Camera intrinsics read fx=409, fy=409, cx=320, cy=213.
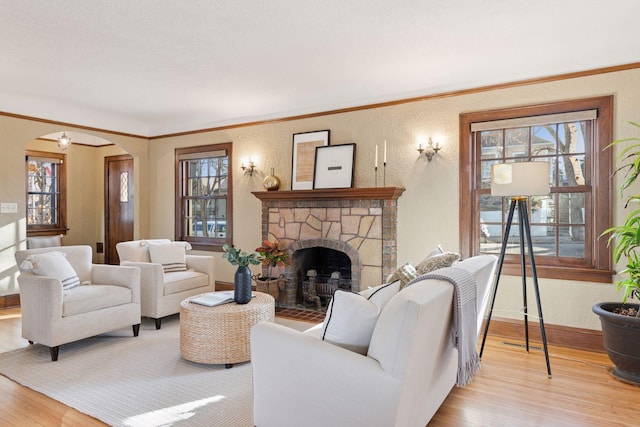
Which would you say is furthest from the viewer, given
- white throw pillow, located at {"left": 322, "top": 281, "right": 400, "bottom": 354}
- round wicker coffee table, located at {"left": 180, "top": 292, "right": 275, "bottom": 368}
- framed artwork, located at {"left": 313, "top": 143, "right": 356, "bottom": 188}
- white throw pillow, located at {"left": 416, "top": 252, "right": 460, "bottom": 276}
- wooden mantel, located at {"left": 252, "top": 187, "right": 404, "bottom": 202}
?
framed artwork, located at {"left": 313, "top": 143, "right": 356, "bottom": 188}

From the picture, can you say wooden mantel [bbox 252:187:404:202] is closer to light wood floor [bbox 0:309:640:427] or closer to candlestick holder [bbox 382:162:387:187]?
candlestick holder [bbox 382:162:387:187]

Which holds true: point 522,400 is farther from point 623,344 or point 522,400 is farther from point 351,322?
point 351,322

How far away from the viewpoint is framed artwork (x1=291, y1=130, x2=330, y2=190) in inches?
199

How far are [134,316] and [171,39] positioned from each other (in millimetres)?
2457

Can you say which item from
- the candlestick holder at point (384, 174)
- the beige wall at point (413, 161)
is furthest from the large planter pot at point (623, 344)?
the candlestick holder at point (384, 174)

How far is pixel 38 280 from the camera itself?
3.24 metres

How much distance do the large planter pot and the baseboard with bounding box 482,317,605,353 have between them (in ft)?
1.87

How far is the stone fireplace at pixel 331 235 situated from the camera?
4.48m

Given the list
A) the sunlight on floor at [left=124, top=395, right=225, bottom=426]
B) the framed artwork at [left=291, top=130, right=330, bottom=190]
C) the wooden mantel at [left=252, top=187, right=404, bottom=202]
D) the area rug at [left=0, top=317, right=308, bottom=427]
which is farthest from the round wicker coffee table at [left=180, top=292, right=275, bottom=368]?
the framed artwork at [left=291, top=130, right=330, bottom=190]

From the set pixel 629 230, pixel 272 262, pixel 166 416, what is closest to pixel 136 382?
pixel 166 416

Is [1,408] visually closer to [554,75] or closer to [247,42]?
[247,42]

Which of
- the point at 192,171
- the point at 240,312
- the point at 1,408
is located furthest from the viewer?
the point at 192,171

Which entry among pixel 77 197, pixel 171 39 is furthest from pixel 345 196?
pixel 77 197

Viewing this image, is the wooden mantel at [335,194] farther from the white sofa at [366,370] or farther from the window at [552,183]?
the white sofa at [366,370]
